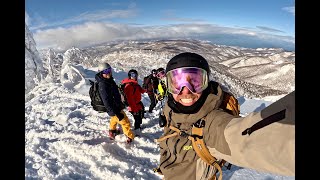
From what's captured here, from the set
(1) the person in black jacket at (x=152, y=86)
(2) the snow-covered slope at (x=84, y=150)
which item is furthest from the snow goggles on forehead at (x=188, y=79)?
(1) the person in black jacket at (x=152, y=86)

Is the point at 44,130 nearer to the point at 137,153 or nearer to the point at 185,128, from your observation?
the point at 137,153

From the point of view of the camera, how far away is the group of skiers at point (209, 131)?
0.99m

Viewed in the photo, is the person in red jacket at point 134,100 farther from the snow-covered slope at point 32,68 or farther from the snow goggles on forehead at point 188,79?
the snow-covered slope at point 32,68

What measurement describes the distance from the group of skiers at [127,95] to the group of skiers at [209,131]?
409cm

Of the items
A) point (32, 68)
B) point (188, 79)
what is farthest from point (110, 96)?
point (32, 68)

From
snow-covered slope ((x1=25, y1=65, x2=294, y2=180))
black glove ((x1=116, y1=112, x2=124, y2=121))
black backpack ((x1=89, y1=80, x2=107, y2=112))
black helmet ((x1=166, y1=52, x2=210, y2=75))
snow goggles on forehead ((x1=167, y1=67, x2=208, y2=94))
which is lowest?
snow-covered slope ((x1=25, y1=65, x2=294, y2=180))

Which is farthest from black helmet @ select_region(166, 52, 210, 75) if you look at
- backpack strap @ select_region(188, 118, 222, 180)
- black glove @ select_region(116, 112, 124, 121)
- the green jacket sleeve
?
black glove @ select_region(116, 112, 124, 121)

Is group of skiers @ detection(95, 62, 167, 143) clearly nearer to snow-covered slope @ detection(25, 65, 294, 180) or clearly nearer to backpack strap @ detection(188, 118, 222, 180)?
snow-covered slope @ detection(25, 65, 294, 180)

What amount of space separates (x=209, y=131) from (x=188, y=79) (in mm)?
721

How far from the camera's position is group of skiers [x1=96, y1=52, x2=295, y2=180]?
0.99 meters

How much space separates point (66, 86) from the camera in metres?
14.0

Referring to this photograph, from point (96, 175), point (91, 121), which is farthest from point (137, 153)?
point (91, 121)

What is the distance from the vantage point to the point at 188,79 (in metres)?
2.36
